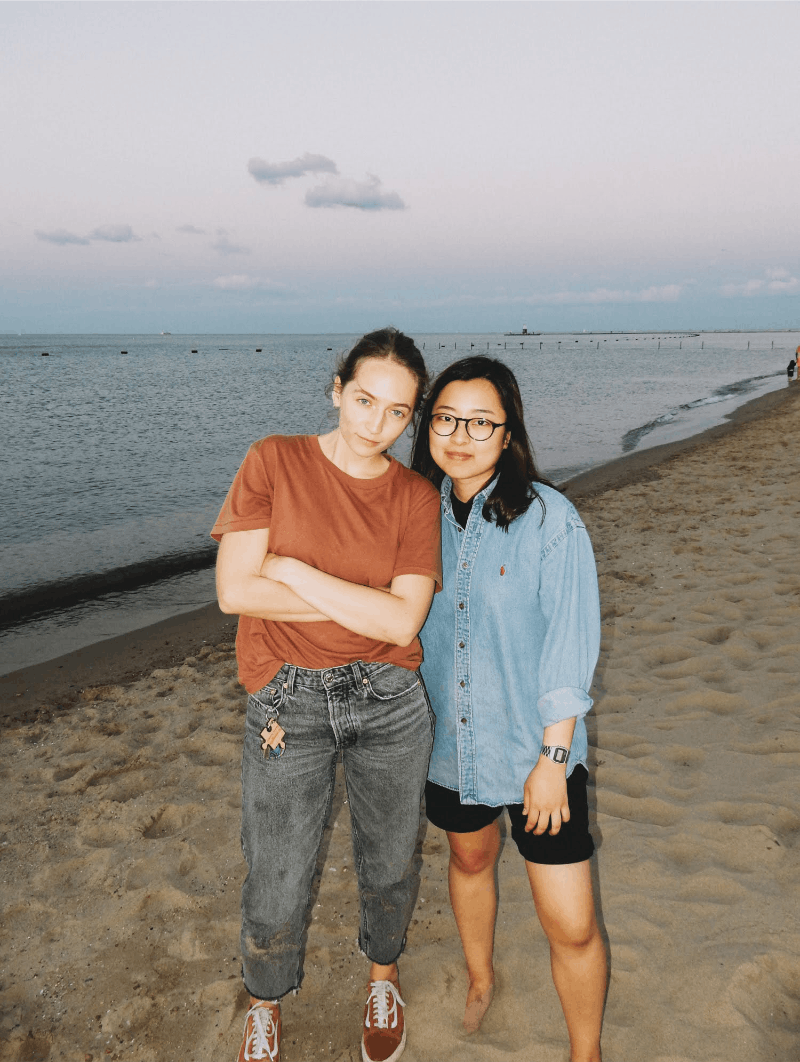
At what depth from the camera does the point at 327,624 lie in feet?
7.15

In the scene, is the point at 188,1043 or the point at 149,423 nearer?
the point at 188,1043

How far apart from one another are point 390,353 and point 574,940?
203 centimetres

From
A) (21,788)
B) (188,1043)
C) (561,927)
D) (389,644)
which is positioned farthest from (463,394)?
(21,788)

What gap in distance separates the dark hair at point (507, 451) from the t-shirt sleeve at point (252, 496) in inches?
24.8

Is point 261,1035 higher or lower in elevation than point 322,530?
lower

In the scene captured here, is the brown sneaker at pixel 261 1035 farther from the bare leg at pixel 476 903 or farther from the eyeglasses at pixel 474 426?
the eyeglasses at pixel 474 426

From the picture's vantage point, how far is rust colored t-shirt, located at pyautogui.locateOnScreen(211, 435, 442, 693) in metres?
2.14

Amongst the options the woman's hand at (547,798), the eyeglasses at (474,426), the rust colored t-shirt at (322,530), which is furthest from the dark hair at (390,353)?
the woman's hand at (547,798)

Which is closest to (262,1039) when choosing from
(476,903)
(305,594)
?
(476,903)

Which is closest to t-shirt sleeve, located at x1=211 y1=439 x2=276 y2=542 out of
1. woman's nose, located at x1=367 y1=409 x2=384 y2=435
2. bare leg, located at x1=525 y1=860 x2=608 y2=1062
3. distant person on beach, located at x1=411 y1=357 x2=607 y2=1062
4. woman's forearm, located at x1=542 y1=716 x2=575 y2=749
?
woman's nose, located at x1=367 y1=409 x2=384 y2=435

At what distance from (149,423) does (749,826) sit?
26.7 meters

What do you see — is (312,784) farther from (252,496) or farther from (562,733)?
(252,496)

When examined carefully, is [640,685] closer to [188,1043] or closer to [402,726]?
[402,726]

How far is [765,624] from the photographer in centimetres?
565
